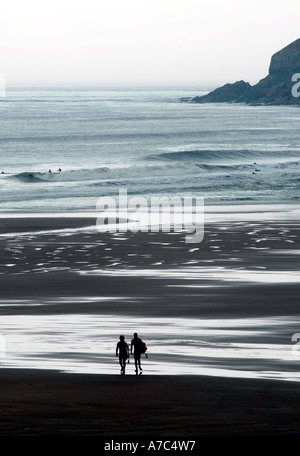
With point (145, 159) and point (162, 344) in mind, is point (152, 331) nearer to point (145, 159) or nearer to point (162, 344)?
point (162, 344)

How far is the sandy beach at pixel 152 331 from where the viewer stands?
14.3 m

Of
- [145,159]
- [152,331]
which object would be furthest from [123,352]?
[145,159]

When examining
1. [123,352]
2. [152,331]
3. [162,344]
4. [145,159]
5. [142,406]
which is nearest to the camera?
[142,406]

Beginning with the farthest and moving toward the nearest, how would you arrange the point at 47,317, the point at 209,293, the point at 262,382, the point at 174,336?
the point at 209,293
the point at 47,317
the point at 174,336
the point at 262,382

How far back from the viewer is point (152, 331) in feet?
68.6

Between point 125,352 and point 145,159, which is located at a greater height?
point 125,352

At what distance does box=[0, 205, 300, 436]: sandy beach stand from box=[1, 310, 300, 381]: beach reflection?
1.1 inches

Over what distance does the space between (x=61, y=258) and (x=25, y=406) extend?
693 inches

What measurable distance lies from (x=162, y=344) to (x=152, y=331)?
4.53ft

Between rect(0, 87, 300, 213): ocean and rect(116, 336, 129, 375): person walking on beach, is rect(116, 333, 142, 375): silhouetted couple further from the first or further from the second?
rect(0, 87, 300, 213): ocean

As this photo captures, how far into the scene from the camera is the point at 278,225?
1575 inches

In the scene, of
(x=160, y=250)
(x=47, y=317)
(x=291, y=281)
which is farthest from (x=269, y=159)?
(x=47, y=317)

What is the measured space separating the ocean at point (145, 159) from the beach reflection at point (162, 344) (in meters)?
27.1
